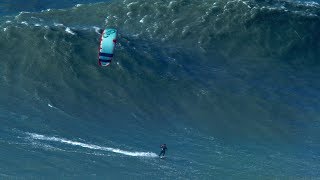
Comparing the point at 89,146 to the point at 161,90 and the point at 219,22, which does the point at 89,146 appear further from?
the point at 219,22

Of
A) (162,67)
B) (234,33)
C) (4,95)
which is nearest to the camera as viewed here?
(4,95)

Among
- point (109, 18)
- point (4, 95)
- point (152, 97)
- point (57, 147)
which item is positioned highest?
point (109, 18)

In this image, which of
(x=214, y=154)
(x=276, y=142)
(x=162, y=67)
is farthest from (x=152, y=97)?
(x=276, y=142)

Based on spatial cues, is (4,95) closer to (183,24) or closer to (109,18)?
(109,18)

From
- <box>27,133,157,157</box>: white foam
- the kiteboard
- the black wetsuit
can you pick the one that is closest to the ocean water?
<box>27,133,157,157</box>: white foam

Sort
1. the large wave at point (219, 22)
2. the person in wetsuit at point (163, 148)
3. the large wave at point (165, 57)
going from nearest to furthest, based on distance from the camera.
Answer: the person in wetsuit at point (163, 148) → the large wave at point (165, 57) → the large wave at point (219, 22)

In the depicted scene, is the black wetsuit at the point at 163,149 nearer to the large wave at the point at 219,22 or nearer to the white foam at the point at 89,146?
the white foam at the point at 89,146

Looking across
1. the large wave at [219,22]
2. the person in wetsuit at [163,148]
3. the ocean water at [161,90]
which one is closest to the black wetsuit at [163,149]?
the person in wetsuit at [163,148]
